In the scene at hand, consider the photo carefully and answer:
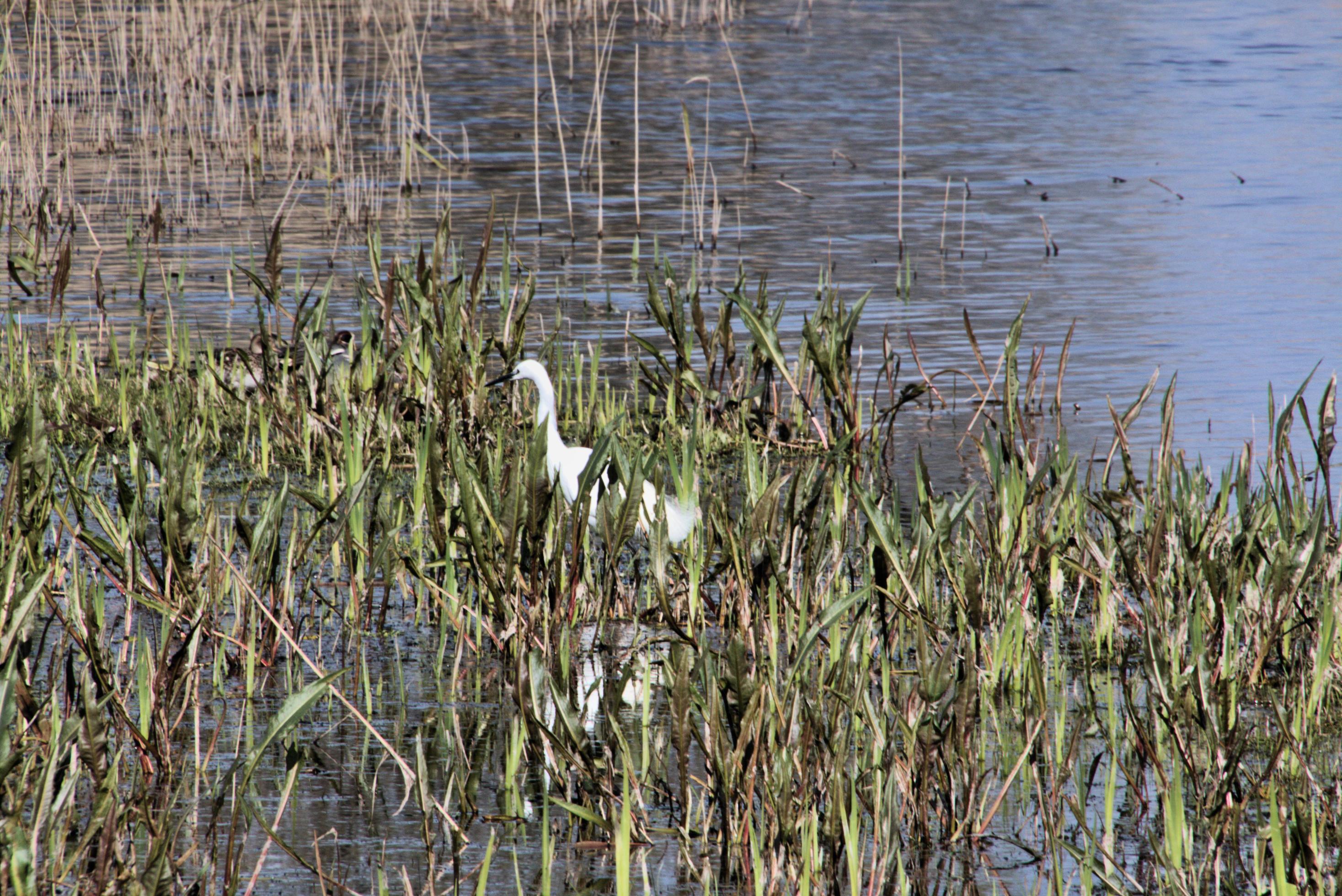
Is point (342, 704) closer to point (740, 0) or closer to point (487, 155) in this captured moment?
point (487, 155)

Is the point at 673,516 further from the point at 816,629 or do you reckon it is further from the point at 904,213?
the point at 904,213

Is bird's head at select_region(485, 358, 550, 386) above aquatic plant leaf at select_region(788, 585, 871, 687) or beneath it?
beneath

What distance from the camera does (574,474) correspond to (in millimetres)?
5969

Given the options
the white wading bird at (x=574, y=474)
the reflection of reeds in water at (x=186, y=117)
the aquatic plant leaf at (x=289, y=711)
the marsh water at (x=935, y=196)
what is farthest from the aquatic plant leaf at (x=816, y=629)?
the reflection of reeds in water at (x=186, y=117)

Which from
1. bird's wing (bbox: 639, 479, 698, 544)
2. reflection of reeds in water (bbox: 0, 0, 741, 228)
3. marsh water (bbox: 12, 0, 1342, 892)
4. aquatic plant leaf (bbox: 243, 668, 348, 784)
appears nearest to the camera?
aquatic plant leaf (bbox: 243, 668, 348, 784)

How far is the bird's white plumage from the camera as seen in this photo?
524 centimetres

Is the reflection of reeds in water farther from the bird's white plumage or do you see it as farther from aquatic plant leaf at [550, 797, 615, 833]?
aquatic plant leaf at [550, 797, 615, 833]

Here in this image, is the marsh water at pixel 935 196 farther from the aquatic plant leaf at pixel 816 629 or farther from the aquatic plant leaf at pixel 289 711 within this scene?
the aquatic plant leaf at pixel 289 711

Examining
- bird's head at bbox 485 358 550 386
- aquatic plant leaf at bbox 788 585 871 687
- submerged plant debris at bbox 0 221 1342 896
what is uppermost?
aquatic plant leaf at bbox 788 585 871 687

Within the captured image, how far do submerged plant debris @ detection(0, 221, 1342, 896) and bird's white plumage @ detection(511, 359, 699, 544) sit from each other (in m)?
0.10

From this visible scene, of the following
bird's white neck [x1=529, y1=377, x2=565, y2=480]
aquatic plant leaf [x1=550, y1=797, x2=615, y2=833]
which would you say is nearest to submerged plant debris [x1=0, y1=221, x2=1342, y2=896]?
aquatic plant leaf [x1=550, y1=797, x2=615, y2=833]

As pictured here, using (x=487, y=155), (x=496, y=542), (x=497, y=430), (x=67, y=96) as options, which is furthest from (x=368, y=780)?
(x=67, y=96)

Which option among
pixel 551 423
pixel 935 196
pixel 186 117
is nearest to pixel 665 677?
pixel 551 423

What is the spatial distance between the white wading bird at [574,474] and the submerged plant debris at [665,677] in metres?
0.10
